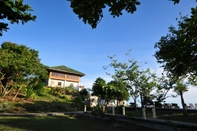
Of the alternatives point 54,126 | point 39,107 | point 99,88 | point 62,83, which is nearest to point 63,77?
point 62,83

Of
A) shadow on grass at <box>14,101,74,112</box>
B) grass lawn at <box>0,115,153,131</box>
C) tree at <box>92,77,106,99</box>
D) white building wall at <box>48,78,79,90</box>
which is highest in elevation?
white building wall at <box>48,78,79,90</box>

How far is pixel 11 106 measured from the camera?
19.9 metres

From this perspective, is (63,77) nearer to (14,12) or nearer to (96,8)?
(14,12)

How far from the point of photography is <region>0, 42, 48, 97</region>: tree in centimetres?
2147

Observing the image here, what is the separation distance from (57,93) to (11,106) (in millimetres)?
13058

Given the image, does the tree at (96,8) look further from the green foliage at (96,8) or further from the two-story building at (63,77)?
the two-story building at (63,77)

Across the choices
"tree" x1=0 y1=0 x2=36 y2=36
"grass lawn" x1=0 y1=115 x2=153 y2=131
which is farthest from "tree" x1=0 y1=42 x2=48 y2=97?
"tree" x1=0 y1=0 x2=36 y2=36

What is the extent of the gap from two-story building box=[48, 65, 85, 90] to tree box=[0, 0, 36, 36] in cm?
3636

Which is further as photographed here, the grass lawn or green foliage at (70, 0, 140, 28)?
the grass lawn

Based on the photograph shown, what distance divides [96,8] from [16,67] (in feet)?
68.6

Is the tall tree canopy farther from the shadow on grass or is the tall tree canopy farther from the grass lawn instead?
the shadow on grass

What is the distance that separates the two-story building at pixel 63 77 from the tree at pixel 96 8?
37.4m

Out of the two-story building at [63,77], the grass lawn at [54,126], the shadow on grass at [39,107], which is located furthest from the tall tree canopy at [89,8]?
the two-story building at [63,77]

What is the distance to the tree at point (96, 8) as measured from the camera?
381 centimetres
